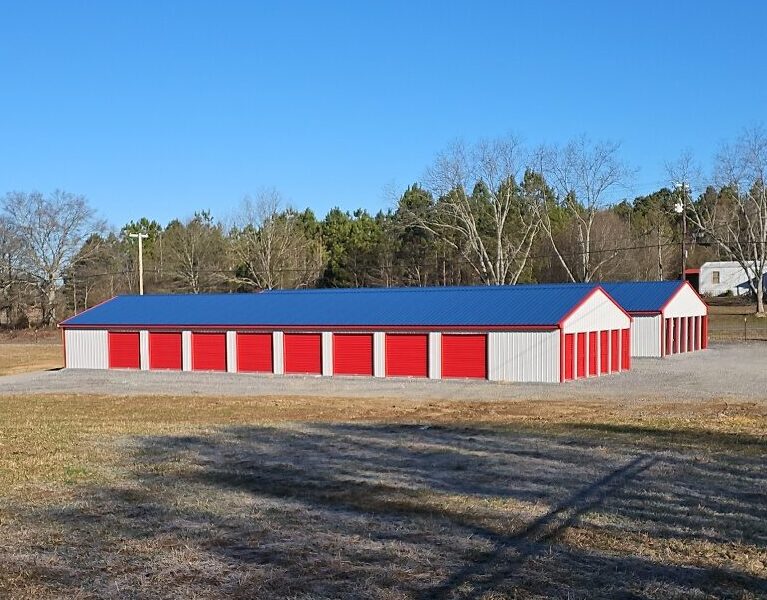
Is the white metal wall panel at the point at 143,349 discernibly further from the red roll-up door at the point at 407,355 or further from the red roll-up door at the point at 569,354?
the red roll-up door at the point at 569,354

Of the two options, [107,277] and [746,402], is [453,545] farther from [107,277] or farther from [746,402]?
[107,277]

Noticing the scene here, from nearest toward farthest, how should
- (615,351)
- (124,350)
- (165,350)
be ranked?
(615,351) → (165,350) → (124,350)

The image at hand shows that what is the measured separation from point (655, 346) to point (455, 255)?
45.6 m

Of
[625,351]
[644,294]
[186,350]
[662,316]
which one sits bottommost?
[625,351]

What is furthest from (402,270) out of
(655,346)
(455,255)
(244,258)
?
(655,346)

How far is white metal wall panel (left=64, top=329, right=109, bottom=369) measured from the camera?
154ft

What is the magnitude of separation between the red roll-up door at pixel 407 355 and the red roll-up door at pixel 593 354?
7072mm

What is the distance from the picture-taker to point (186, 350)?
145 feet

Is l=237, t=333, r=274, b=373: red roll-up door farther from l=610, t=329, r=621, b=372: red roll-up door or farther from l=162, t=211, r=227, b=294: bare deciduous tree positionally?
l=162, t=211, r=227, b=294: bare deciduous tree

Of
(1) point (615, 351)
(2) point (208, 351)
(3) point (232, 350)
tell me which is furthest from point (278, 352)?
(1) point (615, 351)

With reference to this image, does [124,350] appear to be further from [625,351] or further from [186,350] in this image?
[625,351]

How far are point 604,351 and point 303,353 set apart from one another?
45.1 ft

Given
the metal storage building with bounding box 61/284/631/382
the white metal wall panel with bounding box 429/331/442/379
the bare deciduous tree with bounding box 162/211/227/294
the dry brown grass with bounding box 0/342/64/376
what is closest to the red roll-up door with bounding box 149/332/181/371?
the metal storage building with bounding box 61/284/631/382

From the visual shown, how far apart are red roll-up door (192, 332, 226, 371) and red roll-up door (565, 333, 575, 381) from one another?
16.8 metres
